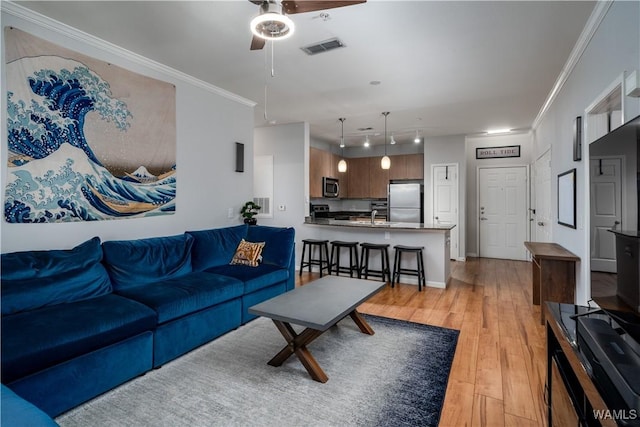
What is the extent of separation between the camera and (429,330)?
10.4ft

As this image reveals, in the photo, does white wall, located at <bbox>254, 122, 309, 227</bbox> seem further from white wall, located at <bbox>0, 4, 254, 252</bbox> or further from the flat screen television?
the flat screen television

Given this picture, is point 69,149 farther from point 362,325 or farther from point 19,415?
point 362,325

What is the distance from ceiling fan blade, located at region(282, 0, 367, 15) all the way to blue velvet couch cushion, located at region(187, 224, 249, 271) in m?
2.53

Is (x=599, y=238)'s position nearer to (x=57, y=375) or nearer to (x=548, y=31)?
(x=548, y=31)

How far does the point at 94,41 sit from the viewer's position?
292cm

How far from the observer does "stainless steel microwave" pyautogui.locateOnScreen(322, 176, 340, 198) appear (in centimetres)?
717

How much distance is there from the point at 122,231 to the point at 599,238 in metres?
3.79

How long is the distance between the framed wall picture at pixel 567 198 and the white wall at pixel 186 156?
3998mm

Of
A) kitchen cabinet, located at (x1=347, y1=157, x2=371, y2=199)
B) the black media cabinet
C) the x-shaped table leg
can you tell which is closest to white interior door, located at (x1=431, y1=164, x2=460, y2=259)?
kitchen cabinet, located at (x1=347, y1=157, x2=371, y2=199)

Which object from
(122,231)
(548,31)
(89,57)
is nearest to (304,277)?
(122,231)

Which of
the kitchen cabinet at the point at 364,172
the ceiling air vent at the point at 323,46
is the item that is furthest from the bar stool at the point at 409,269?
the ceiling air vent at the point at 323,46

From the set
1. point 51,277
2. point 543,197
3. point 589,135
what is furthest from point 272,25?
point 543,197

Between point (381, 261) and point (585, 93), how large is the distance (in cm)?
321

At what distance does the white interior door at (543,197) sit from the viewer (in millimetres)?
4801
